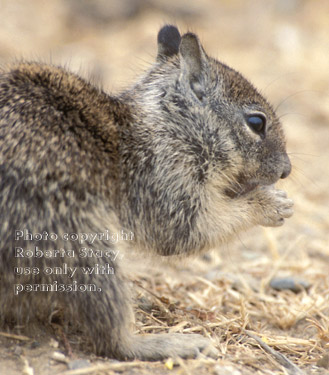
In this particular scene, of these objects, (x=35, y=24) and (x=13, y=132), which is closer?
(x=13, y=132)

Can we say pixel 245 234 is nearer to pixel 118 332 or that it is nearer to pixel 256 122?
pixel 256 122

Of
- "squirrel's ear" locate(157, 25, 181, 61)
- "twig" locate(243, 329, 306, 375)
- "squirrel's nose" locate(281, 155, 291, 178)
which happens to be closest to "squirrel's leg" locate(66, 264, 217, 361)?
"twig" locate(243, 329, 306, 375)

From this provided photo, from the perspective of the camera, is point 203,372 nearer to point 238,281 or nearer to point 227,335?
point 227,335

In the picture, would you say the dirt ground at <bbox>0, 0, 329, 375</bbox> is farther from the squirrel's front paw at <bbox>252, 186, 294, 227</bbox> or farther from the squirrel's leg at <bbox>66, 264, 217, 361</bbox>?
the squirrel's front paw at <bbox>252, 186, 294, 227</bbox>

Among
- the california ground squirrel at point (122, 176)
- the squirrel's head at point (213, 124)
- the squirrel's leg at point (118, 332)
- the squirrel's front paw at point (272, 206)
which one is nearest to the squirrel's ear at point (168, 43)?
the california ground squirrel at point (122, 176)

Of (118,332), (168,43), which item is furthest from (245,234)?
(118,332)

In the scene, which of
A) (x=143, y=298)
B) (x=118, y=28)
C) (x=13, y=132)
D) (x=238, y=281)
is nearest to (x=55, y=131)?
(x=13, y=132)
